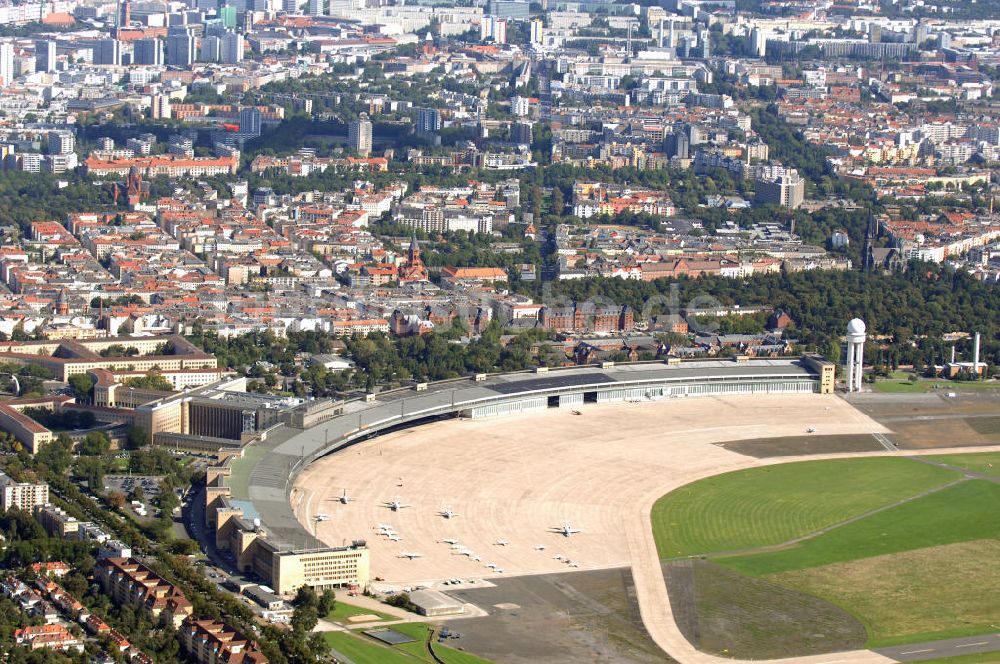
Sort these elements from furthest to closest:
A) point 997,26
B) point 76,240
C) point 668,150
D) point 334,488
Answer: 1. point 997,26
2. point 668,150
3. point 76,240
4. point 334,488

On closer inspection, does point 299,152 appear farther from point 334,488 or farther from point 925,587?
point 925,587

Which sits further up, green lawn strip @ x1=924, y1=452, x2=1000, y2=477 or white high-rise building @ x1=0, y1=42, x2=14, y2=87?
white high-rise building @ x1=0, y1=42, x2=14, y2=87

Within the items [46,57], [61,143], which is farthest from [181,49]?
[61,143]

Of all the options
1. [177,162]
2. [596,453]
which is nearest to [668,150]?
[177,162]

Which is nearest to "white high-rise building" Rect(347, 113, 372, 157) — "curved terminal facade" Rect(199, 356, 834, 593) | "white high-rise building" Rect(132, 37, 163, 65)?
"white high-rise building" Rect(132, 37, 163, 65)

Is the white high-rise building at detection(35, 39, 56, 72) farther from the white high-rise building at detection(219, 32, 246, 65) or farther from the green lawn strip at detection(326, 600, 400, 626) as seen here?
the green lawn strip at detection(326, 600, 400, 626)

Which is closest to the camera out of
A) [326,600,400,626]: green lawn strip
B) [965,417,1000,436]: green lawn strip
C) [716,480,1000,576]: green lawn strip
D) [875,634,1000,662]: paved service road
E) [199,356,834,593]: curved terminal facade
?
[875,634,1000,662]: paved service road
